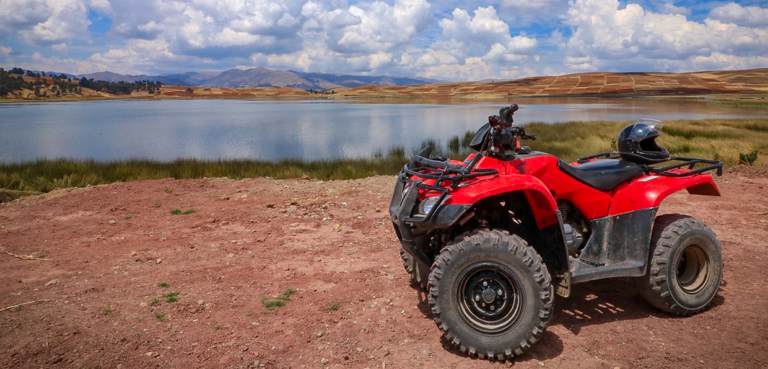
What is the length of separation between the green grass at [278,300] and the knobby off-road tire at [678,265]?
3.11 m

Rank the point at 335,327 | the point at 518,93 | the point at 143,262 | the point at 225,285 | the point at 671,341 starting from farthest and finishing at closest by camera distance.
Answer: the point at 518,93
the point at 143,262
the point at 225,285
the point at 335,327
the point at 671,341

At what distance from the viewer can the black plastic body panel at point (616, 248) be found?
12.7 feet

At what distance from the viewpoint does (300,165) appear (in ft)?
51.0

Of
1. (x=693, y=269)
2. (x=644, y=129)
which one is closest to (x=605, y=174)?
(x=644, y=129)

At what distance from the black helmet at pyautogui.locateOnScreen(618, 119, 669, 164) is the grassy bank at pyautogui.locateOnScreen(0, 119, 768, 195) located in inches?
355

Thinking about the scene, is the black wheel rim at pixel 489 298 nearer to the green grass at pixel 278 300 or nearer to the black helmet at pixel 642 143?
the black helmet at pixel 642 143

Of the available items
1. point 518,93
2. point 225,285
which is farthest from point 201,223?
point 518,93

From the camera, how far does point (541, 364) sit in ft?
11.2

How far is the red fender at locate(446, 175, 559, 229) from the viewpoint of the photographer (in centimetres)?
337

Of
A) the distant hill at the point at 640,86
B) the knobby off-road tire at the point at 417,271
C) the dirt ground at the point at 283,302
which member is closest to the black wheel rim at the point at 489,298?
the dirt ground at the point at 283,302

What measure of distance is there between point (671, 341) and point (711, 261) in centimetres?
94

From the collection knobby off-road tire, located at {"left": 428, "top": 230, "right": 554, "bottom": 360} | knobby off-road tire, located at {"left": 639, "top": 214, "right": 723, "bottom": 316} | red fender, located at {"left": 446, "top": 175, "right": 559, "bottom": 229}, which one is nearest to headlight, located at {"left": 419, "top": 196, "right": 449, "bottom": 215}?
red fender, located at {"left": 446, "top": 175, "right": 559, "bottom": 229}

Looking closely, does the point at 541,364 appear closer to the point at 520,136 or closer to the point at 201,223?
the point at 520,136

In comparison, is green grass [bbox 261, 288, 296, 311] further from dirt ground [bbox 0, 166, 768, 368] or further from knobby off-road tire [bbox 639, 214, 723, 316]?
knobby off-road tire [bbox 639, 214, 723, 316]
